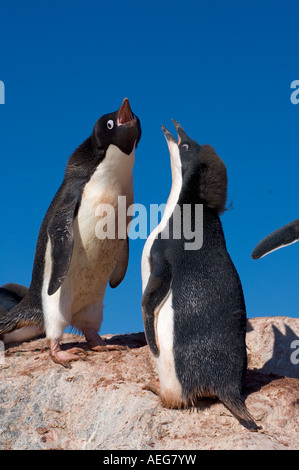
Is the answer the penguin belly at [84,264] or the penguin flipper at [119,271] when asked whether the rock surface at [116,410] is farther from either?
the penguin flipper at [119,271]

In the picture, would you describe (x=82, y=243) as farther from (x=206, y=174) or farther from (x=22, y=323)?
(x=206, y=174)

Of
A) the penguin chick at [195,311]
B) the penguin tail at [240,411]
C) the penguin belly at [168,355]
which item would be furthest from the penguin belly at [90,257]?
the penguin tail at [240,411]

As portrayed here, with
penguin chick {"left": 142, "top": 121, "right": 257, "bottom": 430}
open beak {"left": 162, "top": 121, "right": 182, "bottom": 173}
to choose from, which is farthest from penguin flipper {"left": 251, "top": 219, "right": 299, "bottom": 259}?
open beak {"left": 162, "top": 121, "right": 182, "bottom": 173}

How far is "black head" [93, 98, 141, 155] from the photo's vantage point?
5586 mm

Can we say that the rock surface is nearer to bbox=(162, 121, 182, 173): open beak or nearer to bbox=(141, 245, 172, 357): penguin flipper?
bbox=(141, 245, 172, 357): penguin flipper

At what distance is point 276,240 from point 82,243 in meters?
1.80

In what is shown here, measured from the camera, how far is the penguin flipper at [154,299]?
4.15m

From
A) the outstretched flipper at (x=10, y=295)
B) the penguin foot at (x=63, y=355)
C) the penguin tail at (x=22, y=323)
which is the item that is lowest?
the penguin foot at (x=63, y=355)

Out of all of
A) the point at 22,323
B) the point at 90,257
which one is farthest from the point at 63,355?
the point at 90,257

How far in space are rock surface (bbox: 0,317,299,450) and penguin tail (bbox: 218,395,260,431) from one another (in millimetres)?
54

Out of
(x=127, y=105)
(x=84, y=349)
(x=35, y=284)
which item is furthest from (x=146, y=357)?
(x=127, y=105)

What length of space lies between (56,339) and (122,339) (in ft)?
3.78

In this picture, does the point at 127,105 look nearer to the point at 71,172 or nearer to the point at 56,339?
the point at 71,172

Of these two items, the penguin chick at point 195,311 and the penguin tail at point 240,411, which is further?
the penguin chick at point 195,311
